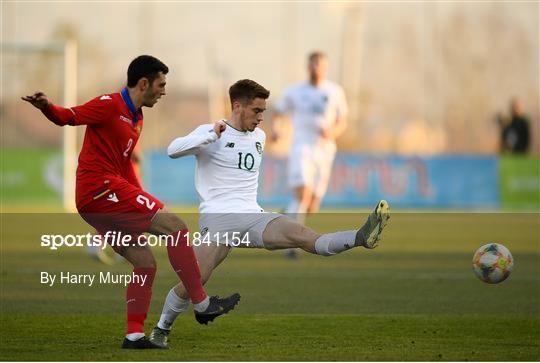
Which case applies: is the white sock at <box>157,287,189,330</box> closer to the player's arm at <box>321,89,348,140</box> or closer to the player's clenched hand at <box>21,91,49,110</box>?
the player's clenched hand at <box>21,91,49,110</box>

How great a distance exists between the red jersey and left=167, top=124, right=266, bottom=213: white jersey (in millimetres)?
615

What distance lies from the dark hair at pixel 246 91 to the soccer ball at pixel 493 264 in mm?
2335

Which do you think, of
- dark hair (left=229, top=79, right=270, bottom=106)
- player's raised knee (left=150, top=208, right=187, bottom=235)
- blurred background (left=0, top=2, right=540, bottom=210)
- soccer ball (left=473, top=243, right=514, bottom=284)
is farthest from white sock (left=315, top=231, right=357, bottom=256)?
blurred background (left=0, top=2, right=540, bottom=210)

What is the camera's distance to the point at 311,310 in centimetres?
1020

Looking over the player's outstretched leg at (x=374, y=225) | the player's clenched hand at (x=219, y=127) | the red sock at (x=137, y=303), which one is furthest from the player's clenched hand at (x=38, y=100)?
the player's outstretched leg at (x=374, y=225)

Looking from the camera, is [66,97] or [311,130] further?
[66,97]

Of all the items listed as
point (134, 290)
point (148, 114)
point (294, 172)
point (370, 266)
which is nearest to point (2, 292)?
point (134, 290)

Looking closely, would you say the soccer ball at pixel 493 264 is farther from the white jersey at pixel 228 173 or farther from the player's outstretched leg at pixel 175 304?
the player's outstretched leg at pixel 175 304

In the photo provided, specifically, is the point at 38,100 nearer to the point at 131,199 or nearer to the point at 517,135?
the point at 131,199

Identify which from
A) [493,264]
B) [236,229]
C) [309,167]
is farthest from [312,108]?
[236,229]

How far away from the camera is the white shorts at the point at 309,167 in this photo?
53.7ft

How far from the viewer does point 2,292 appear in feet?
37.4

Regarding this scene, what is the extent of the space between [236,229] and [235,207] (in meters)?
0.18

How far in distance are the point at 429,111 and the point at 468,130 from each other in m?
1.63
